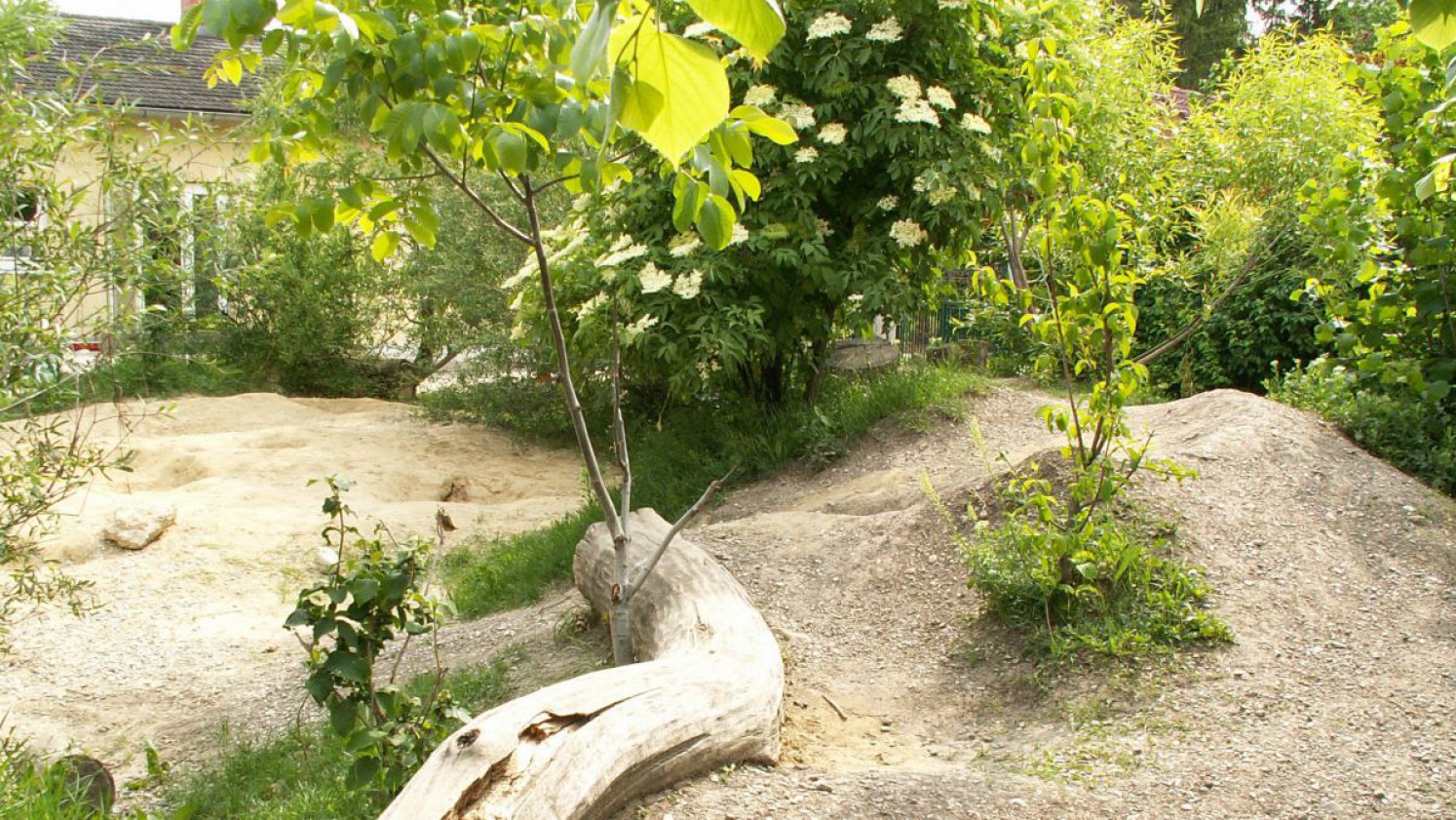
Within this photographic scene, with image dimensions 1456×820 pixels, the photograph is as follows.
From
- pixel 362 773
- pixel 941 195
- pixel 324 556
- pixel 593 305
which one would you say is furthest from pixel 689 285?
pixel 362 773

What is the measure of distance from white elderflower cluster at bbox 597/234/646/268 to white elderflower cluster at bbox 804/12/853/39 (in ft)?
5.52

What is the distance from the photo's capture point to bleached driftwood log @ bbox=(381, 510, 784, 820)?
2680 millimetres

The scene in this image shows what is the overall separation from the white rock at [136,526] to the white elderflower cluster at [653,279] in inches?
144

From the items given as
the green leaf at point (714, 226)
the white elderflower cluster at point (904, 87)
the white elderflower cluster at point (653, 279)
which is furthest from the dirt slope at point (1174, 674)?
the white elderflower cluster at point (904, 87)

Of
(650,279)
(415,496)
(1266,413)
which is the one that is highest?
(650,279)

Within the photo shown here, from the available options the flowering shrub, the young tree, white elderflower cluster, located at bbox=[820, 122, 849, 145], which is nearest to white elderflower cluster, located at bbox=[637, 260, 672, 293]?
the flowering shrub

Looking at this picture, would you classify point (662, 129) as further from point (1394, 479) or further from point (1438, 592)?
point (1394, 479)

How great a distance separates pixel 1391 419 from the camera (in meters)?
6.13

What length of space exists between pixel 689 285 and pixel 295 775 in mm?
3715

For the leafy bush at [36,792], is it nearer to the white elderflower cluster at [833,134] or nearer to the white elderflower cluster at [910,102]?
the white elderflower cluster at [833,134]

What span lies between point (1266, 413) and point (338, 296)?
35.6ft

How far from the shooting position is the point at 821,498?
6.81 metres

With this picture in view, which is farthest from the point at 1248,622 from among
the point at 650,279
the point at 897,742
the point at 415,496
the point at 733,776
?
the point at 415,496

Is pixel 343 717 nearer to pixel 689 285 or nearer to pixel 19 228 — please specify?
pixel 19 228
